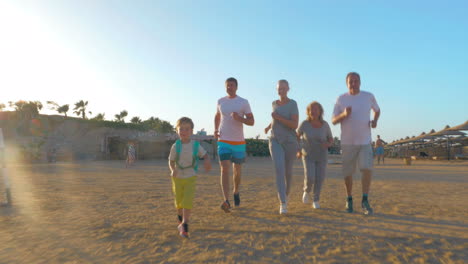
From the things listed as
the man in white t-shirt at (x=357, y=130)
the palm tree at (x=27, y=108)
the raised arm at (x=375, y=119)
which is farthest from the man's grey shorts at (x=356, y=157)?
the palm tree at (x=27, y=108)

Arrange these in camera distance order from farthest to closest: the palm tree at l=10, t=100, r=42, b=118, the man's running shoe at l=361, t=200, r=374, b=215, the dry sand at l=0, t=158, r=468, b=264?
1. the palm tree at l=10, t=100, r=42, b=118
2. the man's running shoe at l=361, t=200, r=374, b=215
3. the dry sand at l=0, t=158, r=468, b=264

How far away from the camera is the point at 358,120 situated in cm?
389

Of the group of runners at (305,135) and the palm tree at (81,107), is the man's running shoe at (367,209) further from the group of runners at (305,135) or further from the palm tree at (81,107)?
the palm tree at (81,107)

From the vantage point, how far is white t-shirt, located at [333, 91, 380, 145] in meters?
3.88

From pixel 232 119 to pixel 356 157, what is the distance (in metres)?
1.78

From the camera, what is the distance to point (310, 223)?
3293 mm

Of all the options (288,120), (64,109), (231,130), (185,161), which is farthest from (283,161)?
(64,109)

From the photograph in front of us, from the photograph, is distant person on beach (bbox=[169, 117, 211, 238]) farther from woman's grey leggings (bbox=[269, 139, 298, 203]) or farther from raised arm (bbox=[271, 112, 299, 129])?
raised arm (bbox=[271, 112, 299, 129])

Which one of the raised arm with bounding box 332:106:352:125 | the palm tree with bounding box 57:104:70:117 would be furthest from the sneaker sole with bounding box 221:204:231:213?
the palm tree with bounding box 57:104:70:117

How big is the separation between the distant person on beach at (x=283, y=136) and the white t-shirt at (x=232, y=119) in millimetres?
445

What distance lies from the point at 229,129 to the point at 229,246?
1958 mm

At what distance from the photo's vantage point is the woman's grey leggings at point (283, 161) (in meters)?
3.88

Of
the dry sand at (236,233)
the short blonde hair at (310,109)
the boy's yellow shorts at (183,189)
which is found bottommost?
the dry sand at (236,233)

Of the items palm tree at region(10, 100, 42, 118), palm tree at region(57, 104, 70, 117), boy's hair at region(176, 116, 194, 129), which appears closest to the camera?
boy's hair at region(176, 116, 194, 129)
